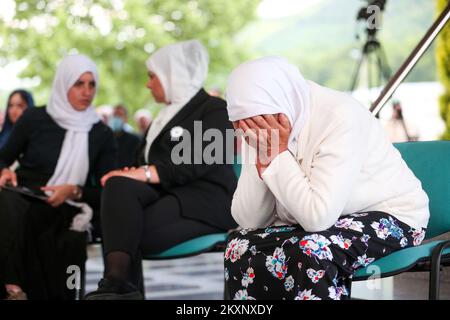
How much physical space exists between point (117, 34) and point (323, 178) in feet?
52.5

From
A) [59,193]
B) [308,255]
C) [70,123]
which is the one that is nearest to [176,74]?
[70,123]

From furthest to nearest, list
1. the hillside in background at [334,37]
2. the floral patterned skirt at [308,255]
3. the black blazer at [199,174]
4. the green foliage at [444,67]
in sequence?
the hillside in background at [334,37] < the green foliage at [444,67] < the black blazer at [199,174] < the floral patterned skirt at [308,255]

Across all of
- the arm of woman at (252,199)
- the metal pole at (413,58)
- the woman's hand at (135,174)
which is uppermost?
the metal pole at (413,58)

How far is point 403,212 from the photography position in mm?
2121

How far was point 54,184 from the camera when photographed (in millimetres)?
3582

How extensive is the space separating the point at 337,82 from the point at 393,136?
46.8 ft

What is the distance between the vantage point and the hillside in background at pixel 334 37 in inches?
808

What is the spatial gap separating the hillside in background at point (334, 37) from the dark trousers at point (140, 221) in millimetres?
16735

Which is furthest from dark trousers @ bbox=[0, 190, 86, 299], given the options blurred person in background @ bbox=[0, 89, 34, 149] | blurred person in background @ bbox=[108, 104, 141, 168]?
blurred person in background @ bbox=[0, 89, 34, 149]

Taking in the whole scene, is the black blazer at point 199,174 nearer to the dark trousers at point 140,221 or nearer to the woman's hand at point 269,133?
the dark trousers at point 140,221

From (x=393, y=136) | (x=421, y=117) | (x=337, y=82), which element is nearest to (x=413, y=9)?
(x=337, y=82)

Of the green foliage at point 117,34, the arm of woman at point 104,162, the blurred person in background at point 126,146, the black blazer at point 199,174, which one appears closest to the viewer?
the black blazer at point 199,174

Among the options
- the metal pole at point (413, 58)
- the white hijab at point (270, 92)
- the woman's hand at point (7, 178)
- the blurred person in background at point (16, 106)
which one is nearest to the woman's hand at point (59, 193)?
the woman's hand at point (7, 178)

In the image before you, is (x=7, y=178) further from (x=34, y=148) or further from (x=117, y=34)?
(x=117, y=34)
